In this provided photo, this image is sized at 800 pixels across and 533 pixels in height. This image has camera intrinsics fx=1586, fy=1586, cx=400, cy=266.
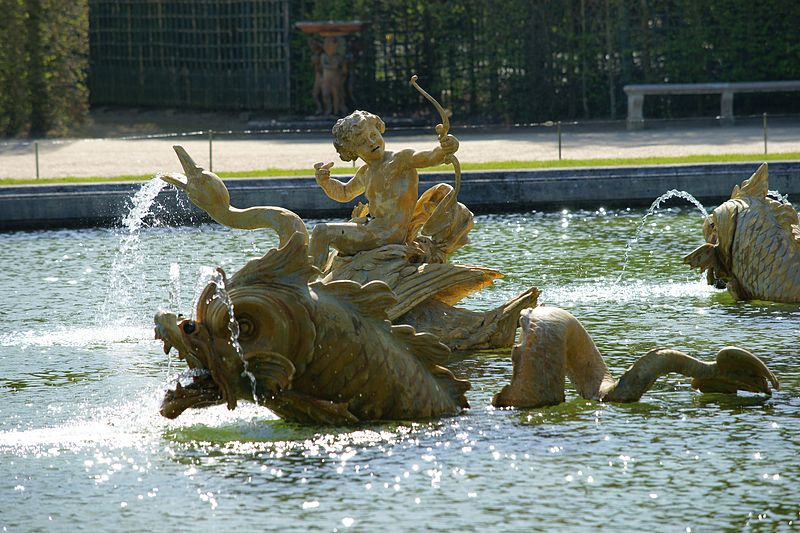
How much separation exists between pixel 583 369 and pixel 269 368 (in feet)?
6.17

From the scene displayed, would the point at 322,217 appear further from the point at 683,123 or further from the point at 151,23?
the point at 151,23

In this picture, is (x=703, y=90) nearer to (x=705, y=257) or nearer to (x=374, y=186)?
(x=705, y=257)

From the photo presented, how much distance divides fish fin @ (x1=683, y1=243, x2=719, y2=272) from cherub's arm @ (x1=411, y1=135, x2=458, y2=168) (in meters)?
2.64

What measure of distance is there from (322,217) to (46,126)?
1163cm

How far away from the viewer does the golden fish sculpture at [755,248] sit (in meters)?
11.3

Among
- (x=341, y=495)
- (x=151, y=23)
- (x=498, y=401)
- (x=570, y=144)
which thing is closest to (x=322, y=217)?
(x=570, y=144)

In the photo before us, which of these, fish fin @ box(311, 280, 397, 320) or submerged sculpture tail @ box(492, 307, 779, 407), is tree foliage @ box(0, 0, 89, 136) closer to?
submerged sculpture tail @ box(492, 307, 779, 407)

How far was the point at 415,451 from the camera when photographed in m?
7.38

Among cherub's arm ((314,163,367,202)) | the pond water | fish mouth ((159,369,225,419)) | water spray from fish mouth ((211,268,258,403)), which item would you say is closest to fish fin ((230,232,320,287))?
water spray from fish mouth ((211,268,258,403))

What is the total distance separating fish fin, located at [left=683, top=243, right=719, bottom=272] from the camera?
456 inches

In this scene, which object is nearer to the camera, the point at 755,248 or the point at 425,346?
the point at 425,346

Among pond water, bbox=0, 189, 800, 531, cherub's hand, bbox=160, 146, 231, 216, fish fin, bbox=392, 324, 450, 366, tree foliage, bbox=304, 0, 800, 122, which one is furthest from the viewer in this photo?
tree foliage, bbox=304, 0, 800, 122

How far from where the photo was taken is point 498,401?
821cm

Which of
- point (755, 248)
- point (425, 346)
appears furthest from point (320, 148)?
point (425, 346)
